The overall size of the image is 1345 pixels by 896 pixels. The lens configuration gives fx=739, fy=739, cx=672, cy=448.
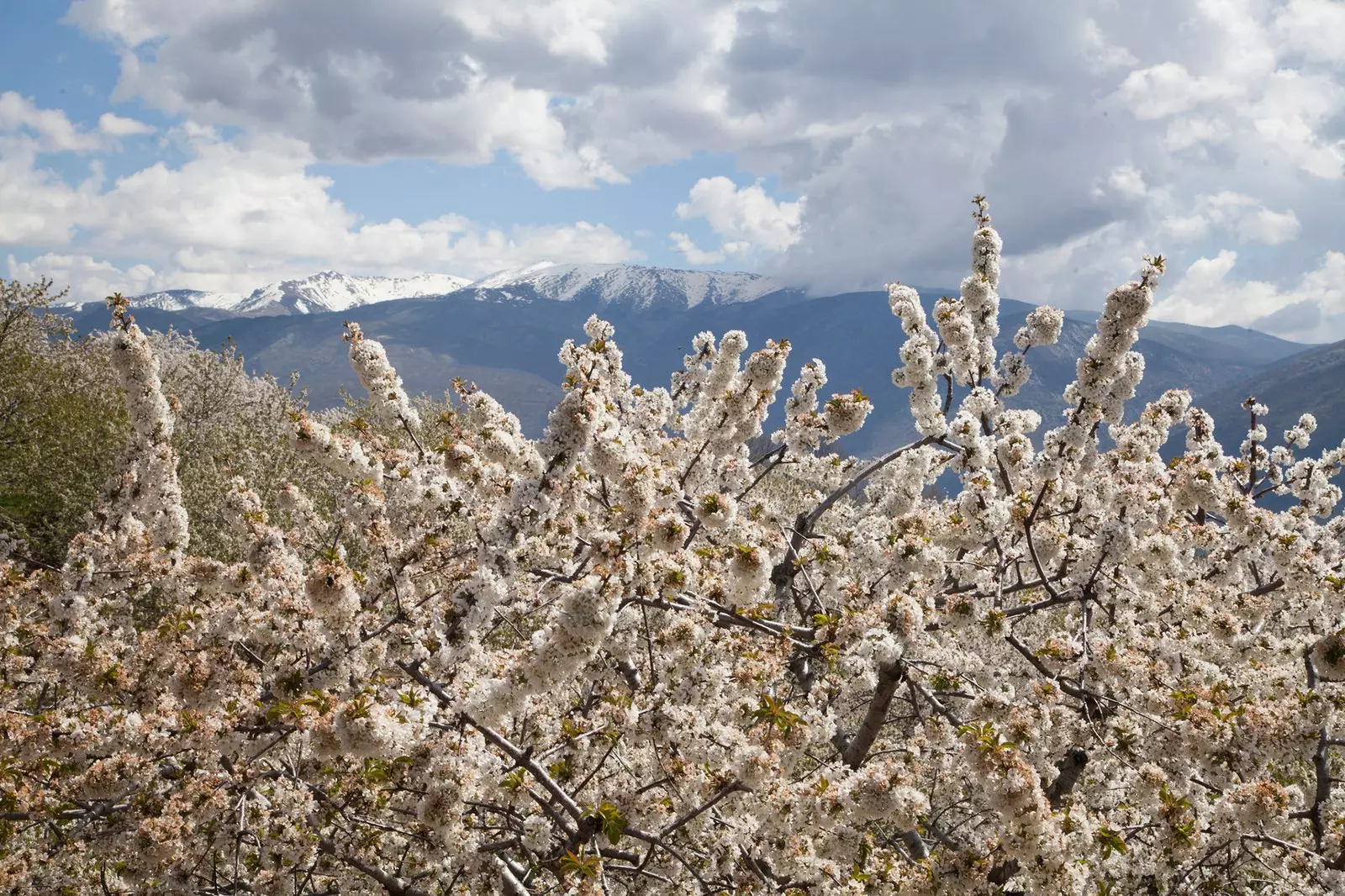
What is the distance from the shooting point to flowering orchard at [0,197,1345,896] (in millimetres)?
4758

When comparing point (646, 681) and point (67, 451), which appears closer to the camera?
point (646, 681)

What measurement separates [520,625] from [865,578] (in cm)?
375

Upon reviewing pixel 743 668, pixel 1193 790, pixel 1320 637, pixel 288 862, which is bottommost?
pixel 288 862

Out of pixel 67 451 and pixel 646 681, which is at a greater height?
pixel 646 681

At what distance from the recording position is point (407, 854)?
6230 mm

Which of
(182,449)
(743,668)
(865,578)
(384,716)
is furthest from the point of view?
(182,449)

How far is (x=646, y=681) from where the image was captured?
6594 mm

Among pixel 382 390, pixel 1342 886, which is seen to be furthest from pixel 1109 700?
pixel 382 390

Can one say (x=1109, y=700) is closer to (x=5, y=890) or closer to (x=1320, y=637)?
(x=1320, y=637)

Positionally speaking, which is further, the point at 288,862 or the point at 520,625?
the point at 520,625

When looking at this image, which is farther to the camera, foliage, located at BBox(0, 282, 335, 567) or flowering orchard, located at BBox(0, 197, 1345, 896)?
foliage, located at BBox(0, 282, 335, 567)

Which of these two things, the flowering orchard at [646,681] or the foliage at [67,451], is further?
the foliage at [67,451]

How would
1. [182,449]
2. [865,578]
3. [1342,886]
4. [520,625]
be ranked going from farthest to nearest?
[182,449], [865,578], [520,625], [1342,886]

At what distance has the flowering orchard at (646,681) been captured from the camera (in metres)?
4.76
